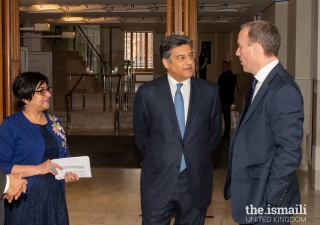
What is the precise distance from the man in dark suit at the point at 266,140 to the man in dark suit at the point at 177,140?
66cm

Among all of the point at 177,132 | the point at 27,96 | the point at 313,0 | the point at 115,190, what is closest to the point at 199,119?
the point at 177,132

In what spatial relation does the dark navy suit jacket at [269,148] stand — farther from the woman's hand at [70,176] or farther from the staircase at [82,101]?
the staircase at [82,101]

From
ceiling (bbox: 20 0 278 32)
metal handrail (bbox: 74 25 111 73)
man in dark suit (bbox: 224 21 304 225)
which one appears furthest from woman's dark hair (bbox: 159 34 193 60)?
metal handrail (bbox: 74 25 111 73)

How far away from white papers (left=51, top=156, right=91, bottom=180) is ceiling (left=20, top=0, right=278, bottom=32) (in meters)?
8.09

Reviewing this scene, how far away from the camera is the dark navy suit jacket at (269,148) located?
2629 mm

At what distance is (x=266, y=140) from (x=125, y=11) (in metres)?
10.5

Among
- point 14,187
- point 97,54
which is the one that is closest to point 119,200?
point 14,187

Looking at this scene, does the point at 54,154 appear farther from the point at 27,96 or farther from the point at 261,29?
the point at 261,29

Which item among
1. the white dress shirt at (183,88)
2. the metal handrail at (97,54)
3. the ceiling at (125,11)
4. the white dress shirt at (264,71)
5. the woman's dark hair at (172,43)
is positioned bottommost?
the white dress shirt at (183,88)

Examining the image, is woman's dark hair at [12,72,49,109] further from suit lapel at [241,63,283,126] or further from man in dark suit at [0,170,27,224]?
suit lapel at [241,63,283,126]

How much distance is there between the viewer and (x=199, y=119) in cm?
361

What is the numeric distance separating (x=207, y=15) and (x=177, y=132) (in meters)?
10.5

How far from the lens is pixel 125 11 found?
1280 cm

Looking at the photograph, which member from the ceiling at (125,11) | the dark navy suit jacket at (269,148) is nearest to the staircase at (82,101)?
the ceiling at (125,11)
